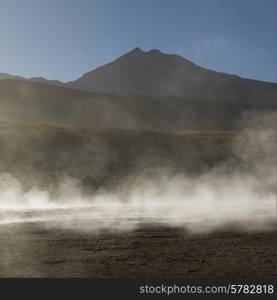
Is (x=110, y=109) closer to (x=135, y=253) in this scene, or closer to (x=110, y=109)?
(x=110, y=109)

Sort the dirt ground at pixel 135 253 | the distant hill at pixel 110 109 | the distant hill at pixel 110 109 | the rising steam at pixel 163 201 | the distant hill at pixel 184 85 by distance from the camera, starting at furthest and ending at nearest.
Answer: the distant hill at pixel 184 85, the distant hill at pixel 110 109, the distant hill at pixel 110 109, the rising steam at pixel 163 201, the dirt ground at pixel 135 253

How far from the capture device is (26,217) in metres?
14.2

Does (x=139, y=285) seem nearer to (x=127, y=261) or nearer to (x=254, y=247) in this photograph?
(x=127, y=261)

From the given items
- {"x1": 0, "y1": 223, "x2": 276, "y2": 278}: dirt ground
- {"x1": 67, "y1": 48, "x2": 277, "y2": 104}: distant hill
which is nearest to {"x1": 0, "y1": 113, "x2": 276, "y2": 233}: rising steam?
{"x1": 0, "y1": 223, "x2": 276, "y2": 278}: dirt ground

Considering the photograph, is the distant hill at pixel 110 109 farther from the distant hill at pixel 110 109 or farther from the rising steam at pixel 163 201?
the rising steam at pixel 163 201

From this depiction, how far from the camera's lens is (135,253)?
9.50 meters

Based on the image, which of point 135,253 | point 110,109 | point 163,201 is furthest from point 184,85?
point 135,253

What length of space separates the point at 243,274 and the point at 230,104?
100161mm

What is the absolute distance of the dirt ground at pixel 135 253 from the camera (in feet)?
26.6

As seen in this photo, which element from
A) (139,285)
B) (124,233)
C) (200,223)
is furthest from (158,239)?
(139,285)

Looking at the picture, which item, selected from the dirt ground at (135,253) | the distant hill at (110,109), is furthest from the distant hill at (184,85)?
the dirt ground at (135,253)

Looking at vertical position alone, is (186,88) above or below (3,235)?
above

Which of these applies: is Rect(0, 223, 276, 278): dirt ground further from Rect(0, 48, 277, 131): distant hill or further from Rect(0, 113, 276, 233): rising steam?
Rect(0, 48, 277, 131): distant hill

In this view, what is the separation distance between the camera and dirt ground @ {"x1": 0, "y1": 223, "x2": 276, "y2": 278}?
8.10 metres
